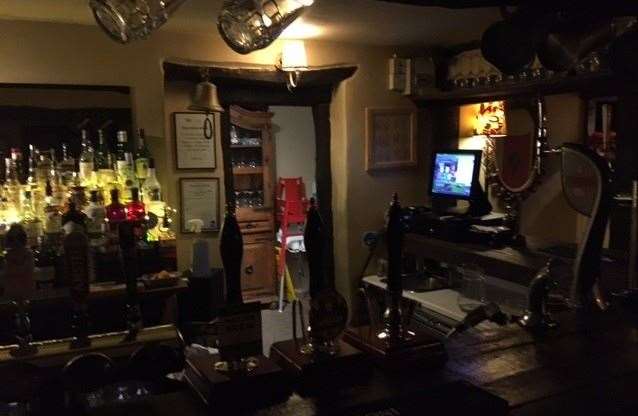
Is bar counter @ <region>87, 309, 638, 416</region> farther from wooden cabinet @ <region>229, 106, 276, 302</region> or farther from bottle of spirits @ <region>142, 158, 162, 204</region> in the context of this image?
wooden cabinet @ <region>229, 106, 276, 302</region>

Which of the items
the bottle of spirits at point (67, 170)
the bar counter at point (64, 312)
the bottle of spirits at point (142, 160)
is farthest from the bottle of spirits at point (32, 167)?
the bar counter at point (64, 312)

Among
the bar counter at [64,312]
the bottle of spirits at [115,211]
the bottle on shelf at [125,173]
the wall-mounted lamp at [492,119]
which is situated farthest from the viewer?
the wall-mounted lamp at [492,119]

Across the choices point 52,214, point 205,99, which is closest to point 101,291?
point 52,214

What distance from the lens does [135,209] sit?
3.23m

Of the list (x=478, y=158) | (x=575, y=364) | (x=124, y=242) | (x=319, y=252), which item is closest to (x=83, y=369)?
(x=124, y=242)

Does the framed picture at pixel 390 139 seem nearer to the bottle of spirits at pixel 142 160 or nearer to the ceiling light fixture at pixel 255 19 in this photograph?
the bottle of spirits at pixel 142 160

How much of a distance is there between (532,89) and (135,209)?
2.41m

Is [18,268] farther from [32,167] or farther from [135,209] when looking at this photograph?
[32,167]

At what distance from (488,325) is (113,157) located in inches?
106

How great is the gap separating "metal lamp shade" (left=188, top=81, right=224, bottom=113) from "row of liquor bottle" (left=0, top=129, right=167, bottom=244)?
400 millimetres

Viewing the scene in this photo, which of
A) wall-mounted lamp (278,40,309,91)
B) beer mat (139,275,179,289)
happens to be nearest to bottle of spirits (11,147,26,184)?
beer mat (139,275,179,289)

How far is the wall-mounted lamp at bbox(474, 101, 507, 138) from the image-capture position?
4.43 m

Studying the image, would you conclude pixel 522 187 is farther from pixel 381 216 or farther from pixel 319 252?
pixel 319 252

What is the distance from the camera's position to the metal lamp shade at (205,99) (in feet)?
11.9
